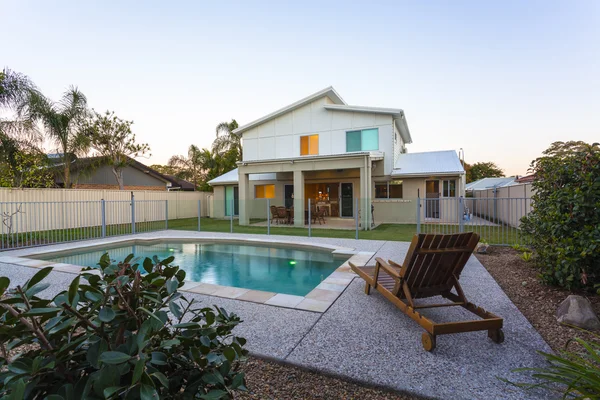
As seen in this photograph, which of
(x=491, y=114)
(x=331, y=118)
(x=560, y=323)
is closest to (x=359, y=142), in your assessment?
(x=331, y=118)

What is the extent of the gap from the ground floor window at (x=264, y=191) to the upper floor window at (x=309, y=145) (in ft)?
11.5

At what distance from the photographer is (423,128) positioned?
2031cm

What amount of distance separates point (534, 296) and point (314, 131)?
13.5 metres

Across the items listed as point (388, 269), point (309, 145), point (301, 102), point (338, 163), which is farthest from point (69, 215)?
point (388, 269)

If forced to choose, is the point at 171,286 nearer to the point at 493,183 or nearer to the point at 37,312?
the point at 37,312

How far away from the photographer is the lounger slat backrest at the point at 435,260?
3.26 m

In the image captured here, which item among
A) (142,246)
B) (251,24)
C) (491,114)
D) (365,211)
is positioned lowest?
(142,246)

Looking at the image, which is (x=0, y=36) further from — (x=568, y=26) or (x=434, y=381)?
(x=568, y=26)

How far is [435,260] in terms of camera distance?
341cm

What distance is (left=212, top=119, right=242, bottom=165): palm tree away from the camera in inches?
946

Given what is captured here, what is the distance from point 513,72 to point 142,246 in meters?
15.9

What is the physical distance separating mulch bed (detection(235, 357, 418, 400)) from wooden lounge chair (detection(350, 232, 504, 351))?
964mm

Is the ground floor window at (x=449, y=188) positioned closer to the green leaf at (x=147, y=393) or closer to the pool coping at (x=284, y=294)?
the pool coping at (x=284, y=294)

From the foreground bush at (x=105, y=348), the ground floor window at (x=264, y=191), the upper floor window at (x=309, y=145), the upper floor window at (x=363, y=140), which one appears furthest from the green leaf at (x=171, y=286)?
the ground floor window at (x=264, y=191)
